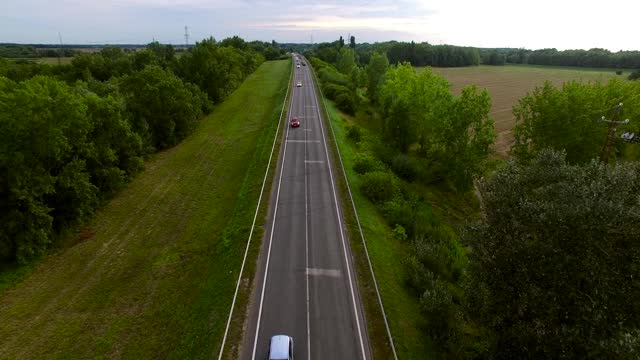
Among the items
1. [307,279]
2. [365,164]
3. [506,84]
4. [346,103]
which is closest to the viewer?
[307,279]

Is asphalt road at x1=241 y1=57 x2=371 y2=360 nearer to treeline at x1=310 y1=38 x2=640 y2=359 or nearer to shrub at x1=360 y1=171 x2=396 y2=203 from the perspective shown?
shrub at x1=360 y1=171 x2=396 y2=203

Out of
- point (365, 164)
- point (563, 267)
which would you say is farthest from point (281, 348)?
point (365, 164)

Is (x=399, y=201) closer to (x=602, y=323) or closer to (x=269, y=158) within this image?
(x=269, y=158)

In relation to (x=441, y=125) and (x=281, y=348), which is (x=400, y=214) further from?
(x=281, y=348)

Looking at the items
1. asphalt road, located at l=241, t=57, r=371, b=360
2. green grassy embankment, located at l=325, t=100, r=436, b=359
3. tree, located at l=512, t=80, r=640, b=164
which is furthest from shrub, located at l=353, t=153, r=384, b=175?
tree, located at l=512, t=80, r=640, b=164

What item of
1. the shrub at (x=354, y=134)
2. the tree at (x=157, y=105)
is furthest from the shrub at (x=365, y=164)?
the tree at (x=157, y=105)

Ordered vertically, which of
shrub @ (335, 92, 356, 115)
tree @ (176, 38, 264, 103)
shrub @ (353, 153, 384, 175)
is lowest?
shrub @ (353, 153, 384, 175)

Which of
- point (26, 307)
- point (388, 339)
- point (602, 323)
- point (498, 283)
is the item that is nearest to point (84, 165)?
point (26, 307)
